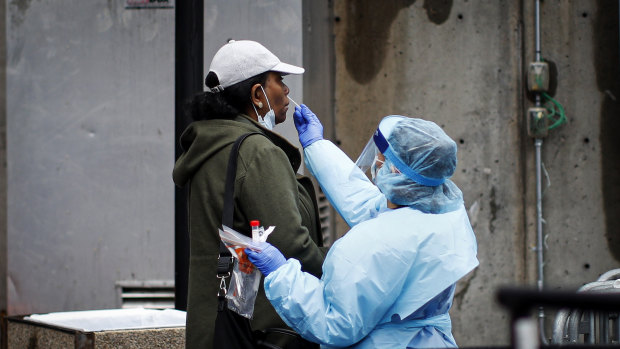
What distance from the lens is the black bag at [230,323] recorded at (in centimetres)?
267

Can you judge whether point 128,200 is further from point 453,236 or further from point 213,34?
point 453,236

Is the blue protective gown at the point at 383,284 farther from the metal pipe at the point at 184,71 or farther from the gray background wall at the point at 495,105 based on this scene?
the gray background wall at the point at 495,105

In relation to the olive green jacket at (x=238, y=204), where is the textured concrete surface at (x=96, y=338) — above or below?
below

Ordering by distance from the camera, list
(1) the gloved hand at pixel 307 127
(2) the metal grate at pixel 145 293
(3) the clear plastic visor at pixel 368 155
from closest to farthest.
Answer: (3) the clear plastic visor at pixel 368 155 → (1) the gloved hand at pixel 307 127 → (2) the metal grate at pixel 145 293

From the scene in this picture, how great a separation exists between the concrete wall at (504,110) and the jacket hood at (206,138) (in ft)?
11.1

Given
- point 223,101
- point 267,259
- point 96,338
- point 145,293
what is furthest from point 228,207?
point 145,293

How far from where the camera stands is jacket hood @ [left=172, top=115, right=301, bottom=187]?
2869 millimetres

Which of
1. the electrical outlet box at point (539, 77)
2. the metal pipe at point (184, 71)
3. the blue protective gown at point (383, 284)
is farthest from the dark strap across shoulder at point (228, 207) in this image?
the electrical outlet box at point (539, 77)

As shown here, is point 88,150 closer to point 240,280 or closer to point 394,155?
point 240,280

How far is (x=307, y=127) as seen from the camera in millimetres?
3326

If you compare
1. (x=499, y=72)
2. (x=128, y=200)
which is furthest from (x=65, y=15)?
(x=499, y=72)

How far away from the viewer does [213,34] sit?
5738 mm

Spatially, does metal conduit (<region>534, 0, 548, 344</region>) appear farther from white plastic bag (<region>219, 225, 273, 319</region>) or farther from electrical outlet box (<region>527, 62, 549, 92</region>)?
white plastic bag (<region>219, 225, 273, 319</region>)

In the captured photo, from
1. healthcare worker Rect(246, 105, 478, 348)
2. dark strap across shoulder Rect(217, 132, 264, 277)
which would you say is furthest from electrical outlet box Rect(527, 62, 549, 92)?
dark strap across shoulder Rect(217, 132, 264, 277)
